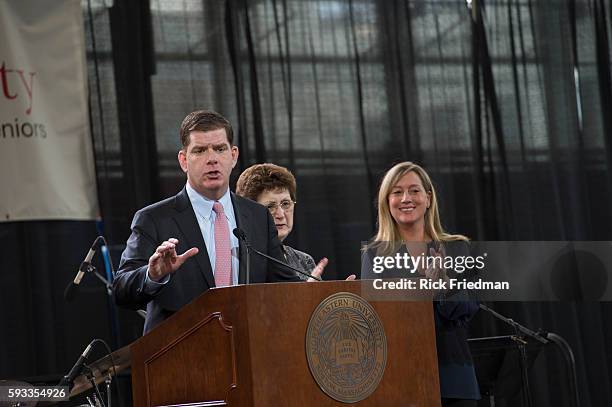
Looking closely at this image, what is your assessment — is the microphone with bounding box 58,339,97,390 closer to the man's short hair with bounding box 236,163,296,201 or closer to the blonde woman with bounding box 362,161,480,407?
the man's short hair with bounding box 236,163,296,201

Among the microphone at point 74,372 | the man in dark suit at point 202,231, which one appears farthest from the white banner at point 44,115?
the man in dark suit at point 202,231

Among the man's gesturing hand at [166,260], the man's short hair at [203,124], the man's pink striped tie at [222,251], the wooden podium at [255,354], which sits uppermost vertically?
the man's short hair at [203,124]

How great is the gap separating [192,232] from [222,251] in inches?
4.4

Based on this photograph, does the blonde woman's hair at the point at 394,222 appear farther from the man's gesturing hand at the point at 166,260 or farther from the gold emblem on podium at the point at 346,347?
the man's gesturing hand at the point at 166,260

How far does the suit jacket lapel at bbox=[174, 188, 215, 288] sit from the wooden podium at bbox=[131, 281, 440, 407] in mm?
354

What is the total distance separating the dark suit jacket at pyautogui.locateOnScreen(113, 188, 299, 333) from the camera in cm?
307

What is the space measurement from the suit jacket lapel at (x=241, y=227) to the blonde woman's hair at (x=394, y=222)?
0.48 m

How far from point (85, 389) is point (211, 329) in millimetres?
1354

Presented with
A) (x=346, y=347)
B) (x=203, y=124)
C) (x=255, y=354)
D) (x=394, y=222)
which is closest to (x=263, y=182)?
(x=394, y=222)

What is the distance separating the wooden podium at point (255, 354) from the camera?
8.49 feet

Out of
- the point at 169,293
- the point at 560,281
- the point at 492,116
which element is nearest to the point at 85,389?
the point at 169,293

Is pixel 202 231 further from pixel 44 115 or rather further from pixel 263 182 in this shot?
pixel 44 115

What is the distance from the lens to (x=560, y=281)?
5.47 meters

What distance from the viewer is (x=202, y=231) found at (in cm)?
318
